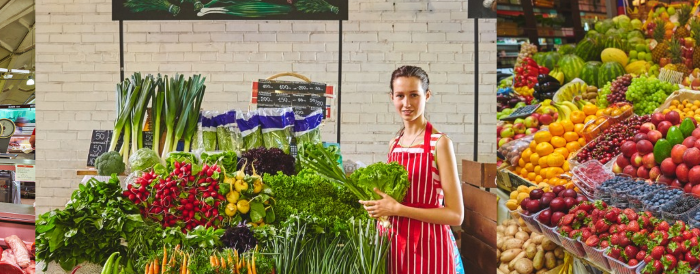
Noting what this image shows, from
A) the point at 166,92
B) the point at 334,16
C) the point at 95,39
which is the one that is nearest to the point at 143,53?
the point at 95,39

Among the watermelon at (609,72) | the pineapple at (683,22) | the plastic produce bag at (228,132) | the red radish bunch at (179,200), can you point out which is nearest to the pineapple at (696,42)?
the pineapple at (683,22)

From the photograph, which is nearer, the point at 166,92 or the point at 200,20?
the point at 166,92

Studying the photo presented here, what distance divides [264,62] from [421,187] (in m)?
3.30

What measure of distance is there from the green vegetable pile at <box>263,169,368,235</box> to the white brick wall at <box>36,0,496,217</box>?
2.91m

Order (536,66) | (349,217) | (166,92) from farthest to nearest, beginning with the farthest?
(536,66), (166,92), (349,217)

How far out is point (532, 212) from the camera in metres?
4.14

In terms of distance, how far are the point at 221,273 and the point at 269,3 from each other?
3.77m

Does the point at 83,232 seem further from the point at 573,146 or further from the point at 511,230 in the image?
the point at 573,146

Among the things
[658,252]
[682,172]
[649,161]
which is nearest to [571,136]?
[649,161]

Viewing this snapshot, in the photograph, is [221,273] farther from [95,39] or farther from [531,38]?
[531,38]

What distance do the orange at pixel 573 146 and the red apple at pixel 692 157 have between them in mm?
1381

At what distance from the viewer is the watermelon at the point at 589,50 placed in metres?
7.41

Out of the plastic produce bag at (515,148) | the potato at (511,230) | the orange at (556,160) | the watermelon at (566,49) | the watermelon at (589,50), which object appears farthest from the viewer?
the watermelon at (566,49)

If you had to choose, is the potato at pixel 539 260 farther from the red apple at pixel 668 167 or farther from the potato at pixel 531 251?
the red apple at pixel 668 167
